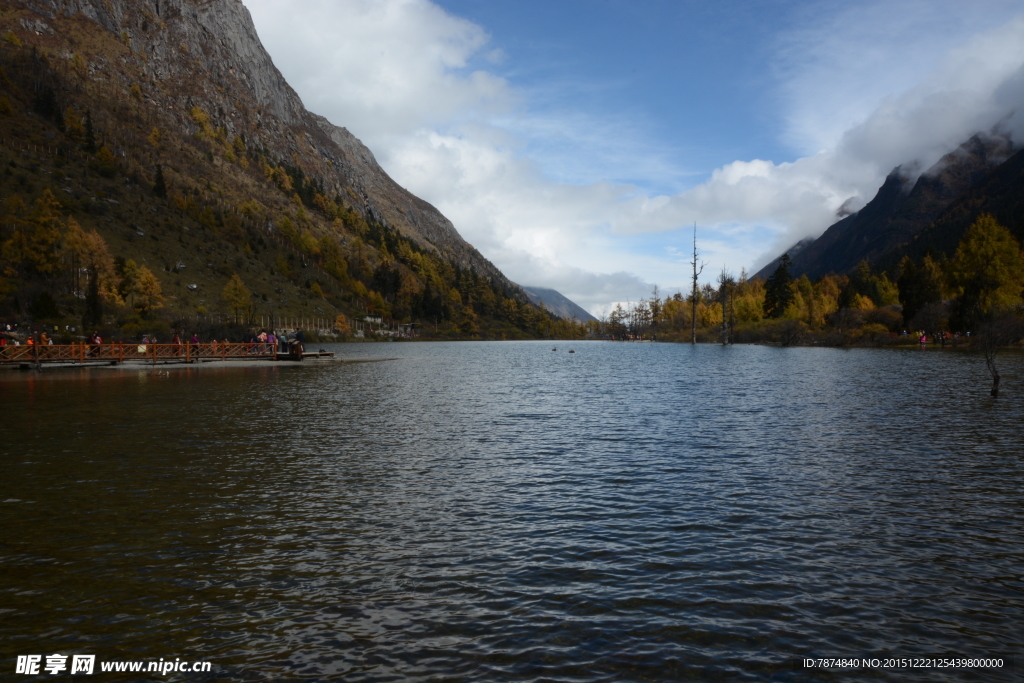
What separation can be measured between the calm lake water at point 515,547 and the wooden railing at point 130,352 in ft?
156

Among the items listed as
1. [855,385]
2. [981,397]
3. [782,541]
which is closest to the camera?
[782,541]

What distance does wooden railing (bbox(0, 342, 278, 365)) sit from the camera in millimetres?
64250

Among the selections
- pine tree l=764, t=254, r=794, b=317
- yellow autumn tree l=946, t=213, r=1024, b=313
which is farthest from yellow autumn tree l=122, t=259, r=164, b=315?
pine tree l=764, t=254, r=794, b=317

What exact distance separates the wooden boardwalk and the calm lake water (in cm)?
4749

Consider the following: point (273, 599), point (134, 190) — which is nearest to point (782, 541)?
point (273, 599)

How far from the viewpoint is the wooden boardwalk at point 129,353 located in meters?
64.2

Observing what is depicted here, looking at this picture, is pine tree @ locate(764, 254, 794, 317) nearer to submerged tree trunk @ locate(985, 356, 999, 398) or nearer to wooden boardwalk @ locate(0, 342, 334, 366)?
wooden boardwalk @ locate(0, 342, 334, 366)

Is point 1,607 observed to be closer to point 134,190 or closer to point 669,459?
point 669,459

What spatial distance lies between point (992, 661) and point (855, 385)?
43.4 m

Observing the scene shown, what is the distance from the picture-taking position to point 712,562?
1169cm

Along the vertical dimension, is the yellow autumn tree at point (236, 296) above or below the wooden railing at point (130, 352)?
above

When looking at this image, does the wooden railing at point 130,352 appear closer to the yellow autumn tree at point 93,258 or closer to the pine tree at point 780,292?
the yellow autumn tree at point 93,258

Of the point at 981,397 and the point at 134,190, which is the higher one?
the point at 134,190

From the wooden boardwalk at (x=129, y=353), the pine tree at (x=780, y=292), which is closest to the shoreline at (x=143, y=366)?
the wooden boardwalk at (x=129, y=353)
